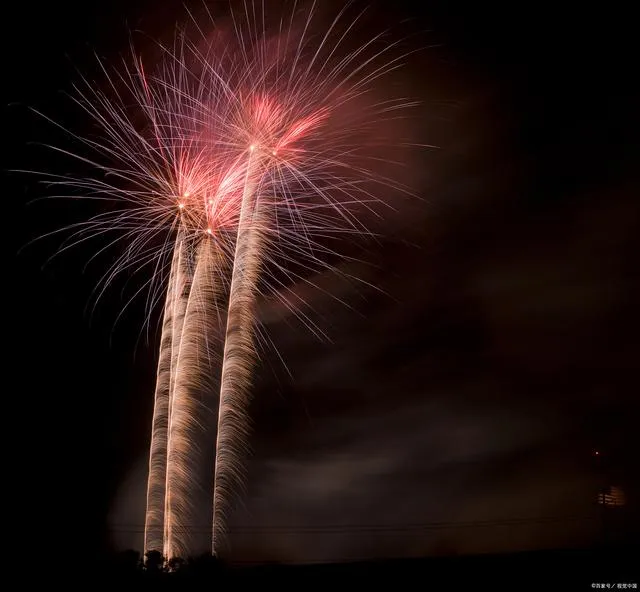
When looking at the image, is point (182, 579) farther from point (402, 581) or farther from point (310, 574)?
point (402, 581)

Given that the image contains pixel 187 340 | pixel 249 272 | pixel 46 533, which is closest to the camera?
pixel 249 272

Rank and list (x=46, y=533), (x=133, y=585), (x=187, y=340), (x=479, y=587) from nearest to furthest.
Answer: (x=133, y=585) < (x=479, y=587) < (x=187, y=340) < (x=46, y=533)

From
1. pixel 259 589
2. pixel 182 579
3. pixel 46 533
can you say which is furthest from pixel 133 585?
pixel 46 533

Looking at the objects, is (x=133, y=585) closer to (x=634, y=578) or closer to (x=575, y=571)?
(x=575, y=571)

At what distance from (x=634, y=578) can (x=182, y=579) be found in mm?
6794

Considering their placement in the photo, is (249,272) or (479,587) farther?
(249,272)

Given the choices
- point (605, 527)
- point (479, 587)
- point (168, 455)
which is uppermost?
point (168, 455)

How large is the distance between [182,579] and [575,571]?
5944 mm

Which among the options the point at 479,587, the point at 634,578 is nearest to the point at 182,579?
the point at 479,587

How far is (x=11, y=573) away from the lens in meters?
9.70

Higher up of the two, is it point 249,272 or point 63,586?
point 249,272

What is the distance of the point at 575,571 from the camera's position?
10266 millimetres

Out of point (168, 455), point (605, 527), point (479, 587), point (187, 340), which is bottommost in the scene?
point (479, 587)

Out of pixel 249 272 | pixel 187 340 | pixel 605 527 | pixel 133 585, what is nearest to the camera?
pixel 133 585
